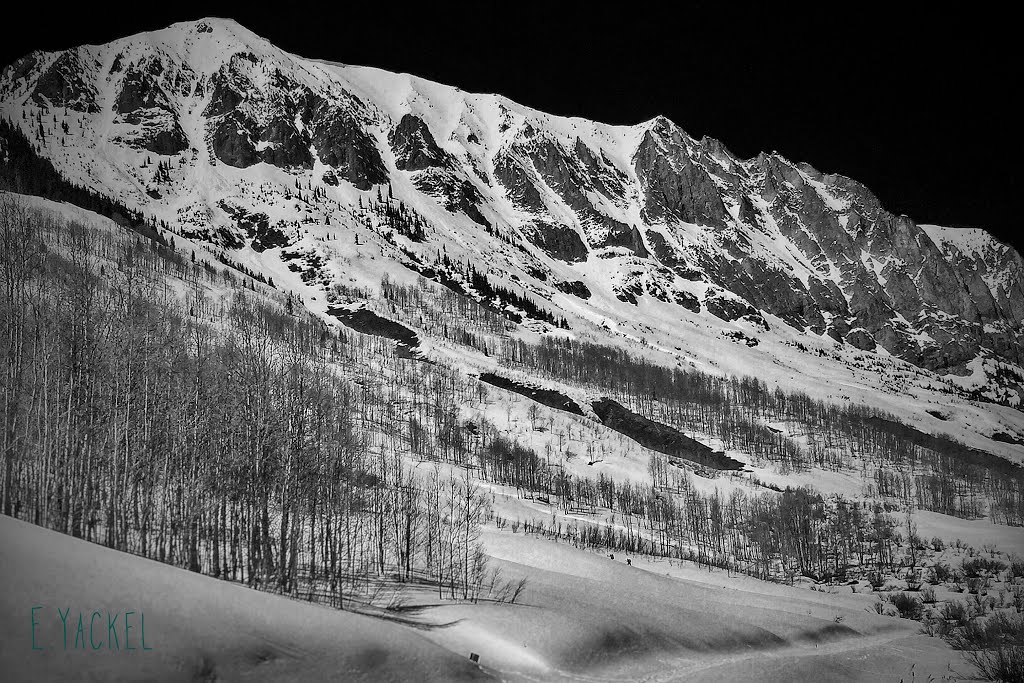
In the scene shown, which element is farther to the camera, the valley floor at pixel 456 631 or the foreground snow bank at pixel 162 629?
the valley floor at pixel 456 631

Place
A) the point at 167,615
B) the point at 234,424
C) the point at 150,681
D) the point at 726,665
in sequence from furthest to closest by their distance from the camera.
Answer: the point at 234,424
the point at 726,665
the point at 167,615
the point at 150,681

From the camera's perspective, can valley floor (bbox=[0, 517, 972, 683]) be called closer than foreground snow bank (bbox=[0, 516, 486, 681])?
No

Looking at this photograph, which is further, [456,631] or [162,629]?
[456,631]

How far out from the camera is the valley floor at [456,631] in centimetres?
1205

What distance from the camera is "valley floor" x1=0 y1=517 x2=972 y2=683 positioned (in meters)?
12.0

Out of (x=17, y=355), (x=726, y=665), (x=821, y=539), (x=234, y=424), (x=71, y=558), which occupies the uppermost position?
(x=17, y=355)

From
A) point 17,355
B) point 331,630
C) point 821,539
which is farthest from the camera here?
point 821,539

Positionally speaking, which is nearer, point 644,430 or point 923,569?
point 923,569

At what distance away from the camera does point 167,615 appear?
1305cm

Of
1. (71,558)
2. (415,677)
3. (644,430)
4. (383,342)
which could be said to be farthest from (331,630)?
(383,342)

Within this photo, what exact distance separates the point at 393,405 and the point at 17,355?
83.4 meters

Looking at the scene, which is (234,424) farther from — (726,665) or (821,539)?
(821,539)

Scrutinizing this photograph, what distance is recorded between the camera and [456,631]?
73.1 feet

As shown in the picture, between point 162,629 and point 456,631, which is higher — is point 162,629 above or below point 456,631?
above
